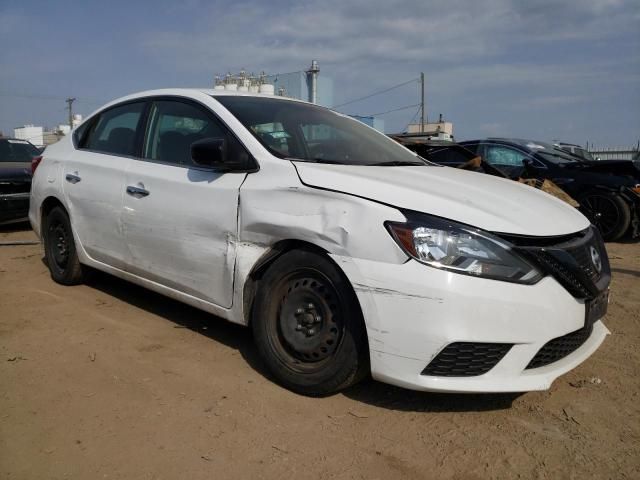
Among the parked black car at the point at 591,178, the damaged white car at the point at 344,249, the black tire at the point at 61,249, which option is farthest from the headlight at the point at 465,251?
the parked black car at the point at 591,178

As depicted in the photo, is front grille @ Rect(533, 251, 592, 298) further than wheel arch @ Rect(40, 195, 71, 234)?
No

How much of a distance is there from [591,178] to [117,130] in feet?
23.3

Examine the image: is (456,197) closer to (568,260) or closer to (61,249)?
(568,260)

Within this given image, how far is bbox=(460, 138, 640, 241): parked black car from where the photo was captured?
8.22 metres

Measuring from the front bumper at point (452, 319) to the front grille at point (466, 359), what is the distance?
23 mm

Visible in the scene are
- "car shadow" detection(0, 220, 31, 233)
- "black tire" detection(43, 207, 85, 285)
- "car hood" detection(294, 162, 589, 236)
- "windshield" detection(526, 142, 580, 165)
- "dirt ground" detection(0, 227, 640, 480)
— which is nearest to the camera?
"dirt ground" detection(0, 227, 640, 480)

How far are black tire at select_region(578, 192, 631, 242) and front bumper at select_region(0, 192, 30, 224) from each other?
8450 millimetres

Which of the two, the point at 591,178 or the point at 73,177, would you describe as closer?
the point at 73,177

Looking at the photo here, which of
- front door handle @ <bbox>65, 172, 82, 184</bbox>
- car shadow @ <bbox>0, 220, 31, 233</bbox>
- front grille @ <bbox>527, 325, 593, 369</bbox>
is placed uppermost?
front door handle @ <bbox>65, 172, 82, 184</bbox>

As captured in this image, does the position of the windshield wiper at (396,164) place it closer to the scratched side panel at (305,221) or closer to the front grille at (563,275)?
the scratched side panel at (305,221)

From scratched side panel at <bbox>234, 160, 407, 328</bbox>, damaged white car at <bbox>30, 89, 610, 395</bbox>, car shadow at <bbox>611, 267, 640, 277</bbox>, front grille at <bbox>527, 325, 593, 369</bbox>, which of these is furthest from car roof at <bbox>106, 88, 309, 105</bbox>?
car shadow at <bbox>611, 267, 640, 277</bbox>

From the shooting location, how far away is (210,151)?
308 centimetres

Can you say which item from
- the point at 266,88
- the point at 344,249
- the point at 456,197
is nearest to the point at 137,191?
the point at 344,249

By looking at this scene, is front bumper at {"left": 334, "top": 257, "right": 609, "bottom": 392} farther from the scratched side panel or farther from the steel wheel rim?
the steel wheel rim
